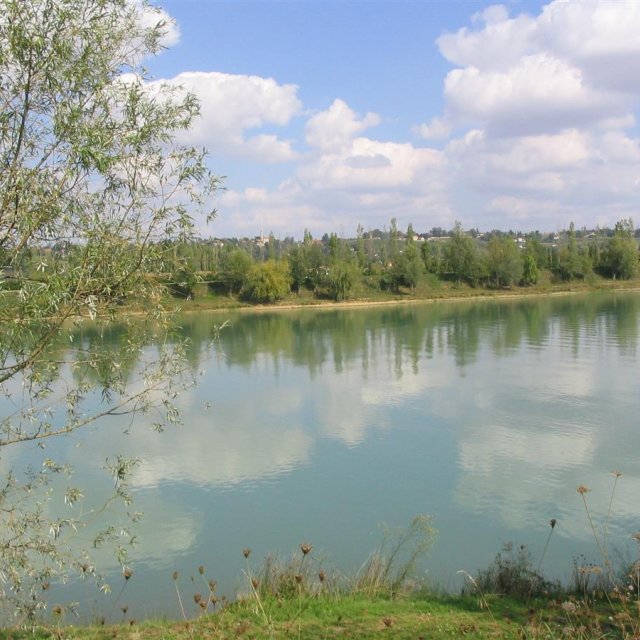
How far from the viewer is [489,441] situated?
14.2 metres

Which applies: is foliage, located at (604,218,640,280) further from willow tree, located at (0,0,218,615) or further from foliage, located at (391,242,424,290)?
willow tree, located at (0,0,218,615)

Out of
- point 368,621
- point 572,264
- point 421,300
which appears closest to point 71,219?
point 368,621

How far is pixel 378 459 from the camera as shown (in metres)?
13.1

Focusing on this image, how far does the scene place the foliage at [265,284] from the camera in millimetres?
60750

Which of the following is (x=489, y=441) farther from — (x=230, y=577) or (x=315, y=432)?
(x=230, y=577)

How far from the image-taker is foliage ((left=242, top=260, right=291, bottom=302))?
60750 millimetres

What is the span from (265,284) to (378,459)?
48.5 metres

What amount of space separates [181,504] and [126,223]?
7319 millimetres

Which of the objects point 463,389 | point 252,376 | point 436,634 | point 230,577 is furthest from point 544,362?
point 436,634

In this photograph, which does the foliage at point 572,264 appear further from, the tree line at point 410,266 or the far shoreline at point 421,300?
the far shoreline at point 421,300

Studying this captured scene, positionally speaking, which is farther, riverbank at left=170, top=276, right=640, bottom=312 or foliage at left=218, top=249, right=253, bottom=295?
foliage at left=218, top=249, right=253, bottom=295

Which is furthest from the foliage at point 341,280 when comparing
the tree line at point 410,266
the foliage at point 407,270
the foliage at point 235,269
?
the foliage at point 235,269

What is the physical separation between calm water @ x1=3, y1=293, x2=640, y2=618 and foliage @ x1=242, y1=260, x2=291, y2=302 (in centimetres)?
3285

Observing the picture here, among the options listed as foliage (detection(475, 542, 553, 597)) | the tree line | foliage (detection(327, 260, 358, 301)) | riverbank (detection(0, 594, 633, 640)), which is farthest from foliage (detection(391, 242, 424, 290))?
riverbank (detection(0, 594, 633, 640))
